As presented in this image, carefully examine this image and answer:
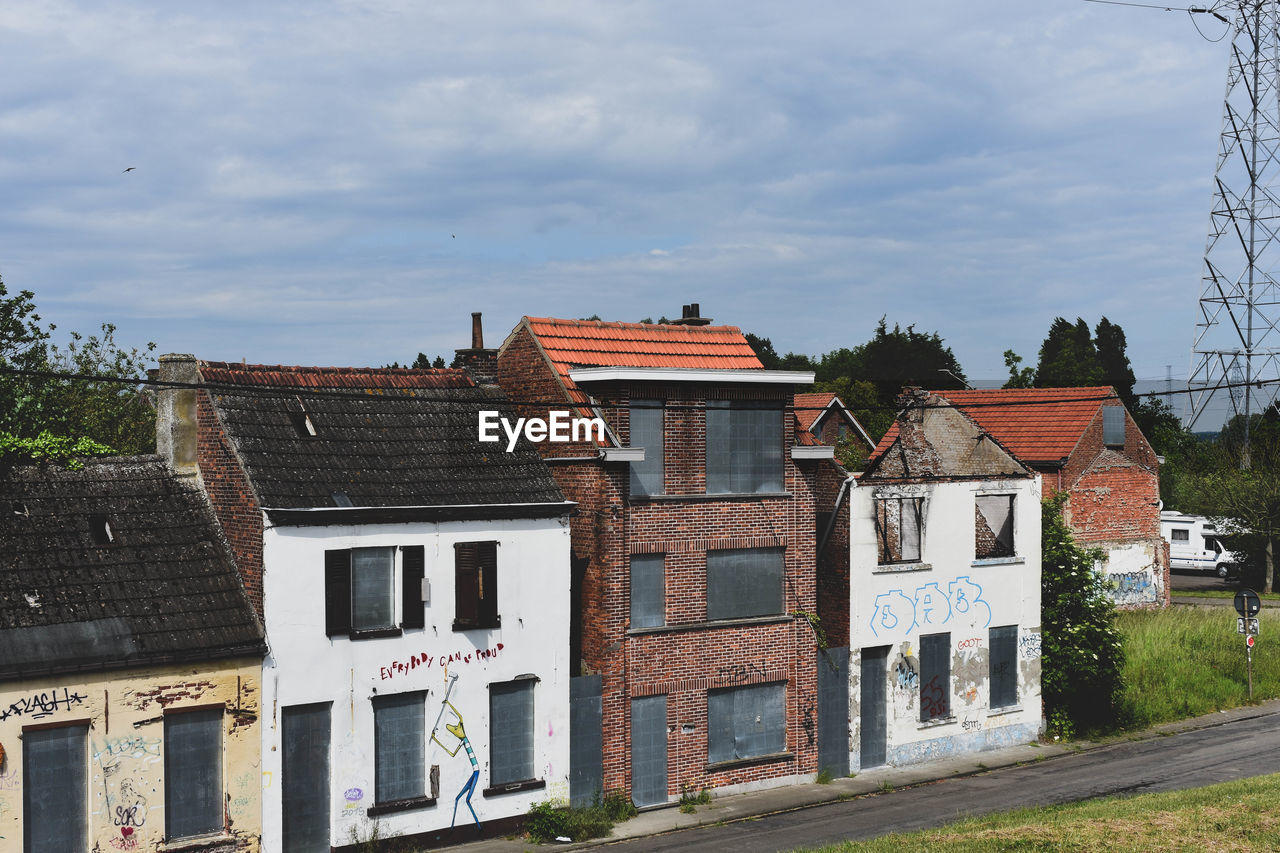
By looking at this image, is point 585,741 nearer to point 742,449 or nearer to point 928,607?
point 742,449

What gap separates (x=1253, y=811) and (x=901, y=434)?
1558cm

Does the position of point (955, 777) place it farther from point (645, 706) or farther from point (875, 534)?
point (645, 706)

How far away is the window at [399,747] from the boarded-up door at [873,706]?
11471 mm

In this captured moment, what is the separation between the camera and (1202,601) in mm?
53875

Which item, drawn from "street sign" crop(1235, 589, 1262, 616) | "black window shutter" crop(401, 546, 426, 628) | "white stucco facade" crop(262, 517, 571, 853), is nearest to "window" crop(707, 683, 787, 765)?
"white stucco facade" crop(262, 517, 571, 853)

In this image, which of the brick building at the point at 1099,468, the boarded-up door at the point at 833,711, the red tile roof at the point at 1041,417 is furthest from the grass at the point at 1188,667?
the boarded-up door at the point at 833,711

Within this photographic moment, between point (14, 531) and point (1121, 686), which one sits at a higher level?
point (14, 531)

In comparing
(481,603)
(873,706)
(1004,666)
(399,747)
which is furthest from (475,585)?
(1004,666)

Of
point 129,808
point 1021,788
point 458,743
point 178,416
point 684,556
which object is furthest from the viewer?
point 1021,788

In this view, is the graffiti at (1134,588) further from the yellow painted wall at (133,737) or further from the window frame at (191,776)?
the window frame at (191,776)

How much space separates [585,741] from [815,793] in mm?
6010

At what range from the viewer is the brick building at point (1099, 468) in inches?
1928

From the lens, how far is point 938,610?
98.7 feet

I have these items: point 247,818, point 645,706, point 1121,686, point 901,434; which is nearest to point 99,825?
point 247,818
